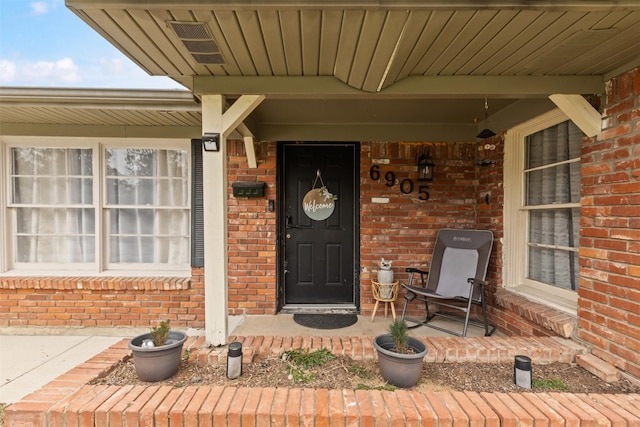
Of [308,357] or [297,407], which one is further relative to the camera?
[308,357]

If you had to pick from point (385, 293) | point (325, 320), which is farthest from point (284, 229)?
point (385, 293)

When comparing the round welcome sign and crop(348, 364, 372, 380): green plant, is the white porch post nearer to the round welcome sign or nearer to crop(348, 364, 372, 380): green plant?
crop(348, 364, 372, 380): green plant

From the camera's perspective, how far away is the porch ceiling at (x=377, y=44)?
1.42 meters

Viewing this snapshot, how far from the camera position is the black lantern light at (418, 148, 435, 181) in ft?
10.9

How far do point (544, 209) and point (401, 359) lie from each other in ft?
6.58

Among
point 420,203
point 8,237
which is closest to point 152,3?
point 420,203

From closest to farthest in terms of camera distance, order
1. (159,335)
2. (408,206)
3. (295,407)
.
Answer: (295,407), (159,335), (408,206)

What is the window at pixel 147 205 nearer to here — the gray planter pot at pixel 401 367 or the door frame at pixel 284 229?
the door frame at pixel 284 229

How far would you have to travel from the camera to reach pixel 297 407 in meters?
1.59

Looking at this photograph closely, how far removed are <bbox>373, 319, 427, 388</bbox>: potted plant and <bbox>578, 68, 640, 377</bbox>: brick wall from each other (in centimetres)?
121

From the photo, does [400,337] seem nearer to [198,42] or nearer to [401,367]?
[401,367]

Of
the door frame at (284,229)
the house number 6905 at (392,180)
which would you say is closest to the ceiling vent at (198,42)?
the door frame at (284,229)

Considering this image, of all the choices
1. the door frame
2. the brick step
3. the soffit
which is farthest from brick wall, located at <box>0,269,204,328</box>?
the soffit

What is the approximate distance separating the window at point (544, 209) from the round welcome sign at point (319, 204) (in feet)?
5.83
